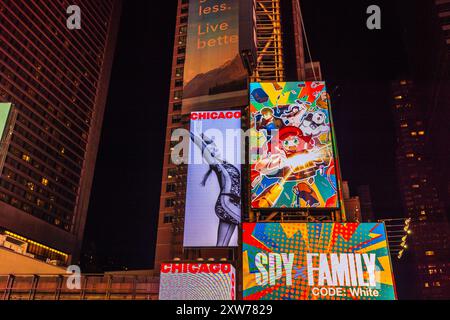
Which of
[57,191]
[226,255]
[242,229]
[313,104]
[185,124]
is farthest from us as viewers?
[57,191]

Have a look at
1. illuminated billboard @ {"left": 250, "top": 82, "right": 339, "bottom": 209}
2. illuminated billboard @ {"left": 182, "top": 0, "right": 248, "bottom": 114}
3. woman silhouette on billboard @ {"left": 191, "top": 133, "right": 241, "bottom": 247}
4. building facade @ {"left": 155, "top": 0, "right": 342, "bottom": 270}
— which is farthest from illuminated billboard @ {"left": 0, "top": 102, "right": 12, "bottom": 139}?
illuminated billboard @ {"left": 182, "top": 0, "right": 248, "bottom": 114}

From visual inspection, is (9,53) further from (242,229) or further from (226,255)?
(242,229)

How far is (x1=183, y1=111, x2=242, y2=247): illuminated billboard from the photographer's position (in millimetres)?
44031

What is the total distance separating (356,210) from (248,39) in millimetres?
43314

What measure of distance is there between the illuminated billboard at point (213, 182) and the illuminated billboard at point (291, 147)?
972cm

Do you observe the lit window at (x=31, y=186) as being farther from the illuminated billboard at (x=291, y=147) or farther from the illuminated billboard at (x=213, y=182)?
the illuminated billboard at (x=291, y=147)

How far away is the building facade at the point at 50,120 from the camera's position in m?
95.3

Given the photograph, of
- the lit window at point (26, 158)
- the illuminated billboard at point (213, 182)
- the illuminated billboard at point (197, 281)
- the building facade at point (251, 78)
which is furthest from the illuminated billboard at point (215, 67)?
the lit window at point (26, 158)

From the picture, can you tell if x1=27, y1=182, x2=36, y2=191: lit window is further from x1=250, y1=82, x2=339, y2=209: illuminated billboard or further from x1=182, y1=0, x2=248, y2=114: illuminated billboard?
x1=250, y1=82, x2=339, y2=209: illuminated billboard

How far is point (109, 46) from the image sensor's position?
5556 inches

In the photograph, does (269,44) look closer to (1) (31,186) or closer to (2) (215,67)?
(2) (215,67)

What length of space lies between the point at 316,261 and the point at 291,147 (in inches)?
449

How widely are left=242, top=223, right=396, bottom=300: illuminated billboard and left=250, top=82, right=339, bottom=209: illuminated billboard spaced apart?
4485 mm
